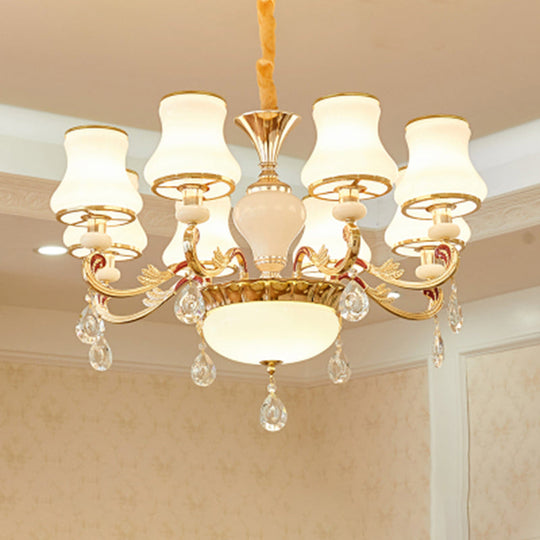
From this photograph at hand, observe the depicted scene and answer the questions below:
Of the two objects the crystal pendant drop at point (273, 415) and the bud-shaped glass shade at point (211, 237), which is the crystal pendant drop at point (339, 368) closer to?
the crystal pendant drop at point (273, 415)

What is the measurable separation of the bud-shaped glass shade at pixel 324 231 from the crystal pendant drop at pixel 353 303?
0.50 metres

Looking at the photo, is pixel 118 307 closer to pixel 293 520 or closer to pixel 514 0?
pixel 293 520

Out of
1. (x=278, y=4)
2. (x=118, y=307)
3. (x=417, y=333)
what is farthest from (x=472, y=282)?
(x=278, y=4)

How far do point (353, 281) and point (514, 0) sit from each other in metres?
1.38

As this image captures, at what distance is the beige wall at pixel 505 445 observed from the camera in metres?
4.76

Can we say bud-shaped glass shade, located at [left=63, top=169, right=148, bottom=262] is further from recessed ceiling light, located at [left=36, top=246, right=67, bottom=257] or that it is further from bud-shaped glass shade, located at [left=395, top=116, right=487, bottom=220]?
recessed ceiling light, located at [left=36, top=246, right=67, bottom=257]

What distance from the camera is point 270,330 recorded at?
184 cm

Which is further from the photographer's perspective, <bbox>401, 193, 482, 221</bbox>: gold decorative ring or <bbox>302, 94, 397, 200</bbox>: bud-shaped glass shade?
<bbox>401, 193, 482, 221</bbox>: gold decorative ring

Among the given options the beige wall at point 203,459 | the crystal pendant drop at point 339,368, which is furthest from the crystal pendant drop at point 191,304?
the beige wall at point 203,459

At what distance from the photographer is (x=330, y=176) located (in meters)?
1.85

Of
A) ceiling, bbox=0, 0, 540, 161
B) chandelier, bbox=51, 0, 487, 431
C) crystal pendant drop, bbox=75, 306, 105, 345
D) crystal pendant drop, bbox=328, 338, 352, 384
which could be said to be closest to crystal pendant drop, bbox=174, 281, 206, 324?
chandelier, bbox=51, 0, 487, 431

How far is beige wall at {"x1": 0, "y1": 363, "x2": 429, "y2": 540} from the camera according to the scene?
5.28 meters

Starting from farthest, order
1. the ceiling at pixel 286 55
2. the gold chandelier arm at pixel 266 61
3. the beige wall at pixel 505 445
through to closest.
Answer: the beige wall at pixel 505 445, the ceiling at pixel 286 55, the gold chandelier arm at pixel 266 61

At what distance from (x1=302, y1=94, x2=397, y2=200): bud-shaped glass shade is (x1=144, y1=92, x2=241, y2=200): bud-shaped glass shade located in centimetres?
16
